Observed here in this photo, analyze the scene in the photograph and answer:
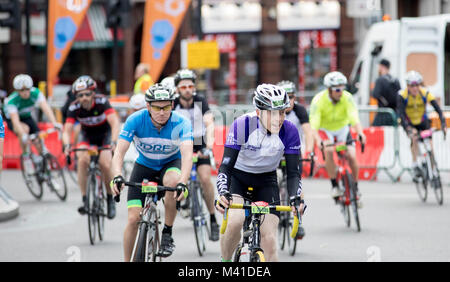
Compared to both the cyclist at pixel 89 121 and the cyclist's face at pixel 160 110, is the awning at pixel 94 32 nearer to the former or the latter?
the cyclist at pixel 89 121

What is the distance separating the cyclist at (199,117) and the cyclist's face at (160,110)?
2.85 m

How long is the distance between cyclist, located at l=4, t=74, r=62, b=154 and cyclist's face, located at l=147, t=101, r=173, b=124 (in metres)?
6.79

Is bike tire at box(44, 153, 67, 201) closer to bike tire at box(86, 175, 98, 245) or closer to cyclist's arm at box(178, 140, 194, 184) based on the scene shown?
bike tire at box(86, 175, 98, 245)

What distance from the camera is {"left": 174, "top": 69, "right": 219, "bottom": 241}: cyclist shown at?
10883mm

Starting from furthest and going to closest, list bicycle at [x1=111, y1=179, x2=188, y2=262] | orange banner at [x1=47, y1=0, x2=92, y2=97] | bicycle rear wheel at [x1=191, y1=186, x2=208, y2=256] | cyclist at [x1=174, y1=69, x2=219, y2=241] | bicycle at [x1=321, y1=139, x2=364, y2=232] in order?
1. orange banner at [x1=47, y1=0, x2=92, y2=97]
2. bicycle at [x1=321, y1=139, x2=364, y2=232]
3. cyclist at [x1=174, y1=69, x2=219, y2=241]
4. bicycle rear wheel at [x1=191, y1=186, x2=208, y2=256]
5. bicycle at [x1=111, y1=179, x2=188, y2=262]

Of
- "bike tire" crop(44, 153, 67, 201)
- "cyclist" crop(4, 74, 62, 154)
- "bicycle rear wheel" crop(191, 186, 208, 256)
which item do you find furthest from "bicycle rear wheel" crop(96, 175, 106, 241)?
"bike tire" crop(44, 153, 67, 201)

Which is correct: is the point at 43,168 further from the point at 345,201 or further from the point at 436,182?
the point at 436,182

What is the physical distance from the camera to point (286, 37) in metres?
36.9

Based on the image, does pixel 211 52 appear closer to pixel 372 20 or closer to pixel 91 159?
pixel 372 20

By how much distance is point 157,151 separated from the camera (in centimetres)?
820

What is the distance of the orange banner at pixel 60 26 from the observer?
73.4 feet

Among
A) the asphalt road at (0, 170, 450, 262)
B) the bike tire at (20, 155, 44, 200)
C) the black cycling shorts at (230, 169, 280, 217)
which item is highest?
the black cycling shorts at (230, 169, 280, 217)

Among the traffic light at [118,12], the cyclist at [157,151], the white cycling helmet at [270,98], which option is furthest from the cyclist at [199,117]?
the traffic light at [118,12]
